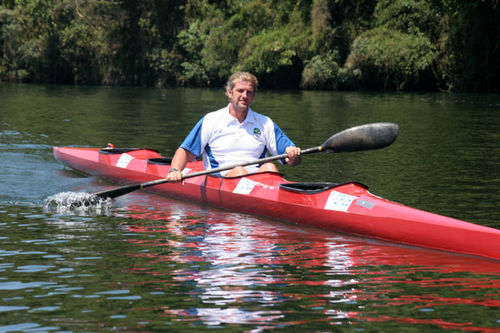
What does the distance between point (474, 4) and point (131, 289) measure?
2520 cm

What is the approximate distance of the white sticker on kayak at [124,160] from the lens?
10.0 m

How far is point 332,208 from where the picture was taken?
7023 millimetres

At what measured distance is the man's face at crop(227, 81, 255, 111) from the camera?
25.2ft

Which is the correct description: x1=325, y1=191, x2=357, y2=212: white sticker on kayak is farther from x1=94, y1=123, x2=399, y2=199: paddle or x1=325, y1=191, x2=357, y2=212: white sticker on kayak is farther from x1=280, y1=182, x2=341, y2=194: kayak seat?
x1=94, y1=123, x2=399, y2=199: paddle

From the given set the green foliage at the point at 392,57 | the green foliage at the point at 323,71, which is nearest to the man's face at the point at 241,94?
the green foliage at the point at 392,57

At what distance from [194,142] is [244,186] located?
2.38 feet

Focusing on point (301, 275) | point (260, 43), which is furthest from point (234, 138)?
point (260, 43)

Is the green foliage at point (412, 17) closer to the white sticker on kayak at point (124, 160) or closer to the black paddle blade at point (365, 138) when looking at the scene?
the white sticker on kayak at point (124, 160)

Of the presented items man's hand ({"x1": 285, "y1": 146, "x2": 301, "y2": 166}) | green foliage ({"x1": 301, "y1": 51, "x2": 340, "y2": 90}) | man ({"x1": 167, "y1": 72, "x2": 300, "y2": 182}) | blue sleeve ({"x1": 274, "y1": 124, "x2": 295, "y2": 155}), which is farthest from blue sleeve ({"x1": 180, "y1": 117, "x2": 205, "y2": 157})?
green foliage ({"x1": 301, "y1": 51, "x2": 340, "y2": 90})

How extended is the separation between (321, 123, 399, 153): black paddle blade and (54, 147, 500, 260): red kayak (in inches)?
18.9

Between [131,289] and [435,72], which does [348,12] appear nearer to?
[435,72]

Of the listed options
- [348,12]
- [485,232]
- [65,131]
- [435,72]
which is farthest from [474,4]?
[485,232]

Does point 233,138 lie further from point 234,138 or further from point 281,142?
point 281,142

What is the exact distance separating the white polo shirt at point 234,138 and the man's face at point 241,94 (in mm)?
223
